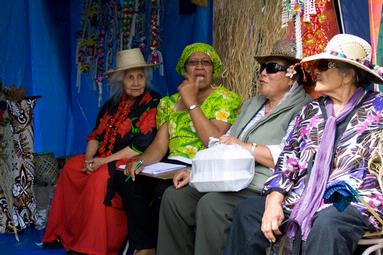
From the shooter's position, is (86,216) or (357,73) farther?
(86,216)

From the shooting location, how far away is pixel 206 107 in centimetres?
456

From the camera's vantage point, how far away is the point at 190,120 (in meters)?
4.62

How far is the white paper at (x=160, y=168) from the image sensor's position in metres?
4.23

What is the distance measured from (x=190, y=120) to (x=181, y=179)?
612mm

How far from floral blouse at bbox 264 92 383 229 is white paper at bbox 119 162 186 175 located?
94 centimetres

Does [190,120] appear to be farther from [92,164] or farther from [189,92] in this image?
[92,164]

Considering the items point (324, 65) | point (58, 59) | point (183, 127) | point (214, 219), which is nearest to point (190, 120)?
point (183, 127)

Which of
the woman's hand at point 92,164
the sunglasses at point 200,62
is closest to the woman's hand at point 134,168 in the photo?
the woman's hand at point 92,164

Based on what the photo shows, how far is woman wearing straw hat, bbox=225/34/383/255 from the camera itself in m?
3.07

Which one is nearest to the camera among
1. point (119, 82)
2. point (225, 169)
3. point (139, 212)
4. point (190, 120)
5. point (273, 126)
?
point (225, 169)

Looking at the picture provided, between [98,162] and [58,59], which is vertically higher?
[58,59]

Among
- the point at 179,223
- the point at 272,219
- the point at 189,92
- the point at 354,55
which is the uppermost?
the point at 354,55

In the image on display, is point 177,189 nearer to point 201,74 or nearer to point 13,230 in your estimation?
point 201,74

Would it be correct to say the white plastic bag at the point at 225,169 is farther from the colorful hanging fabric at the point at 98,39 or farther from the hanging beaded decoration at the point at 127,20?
the colorful hanging fabric at the point at 98,39
